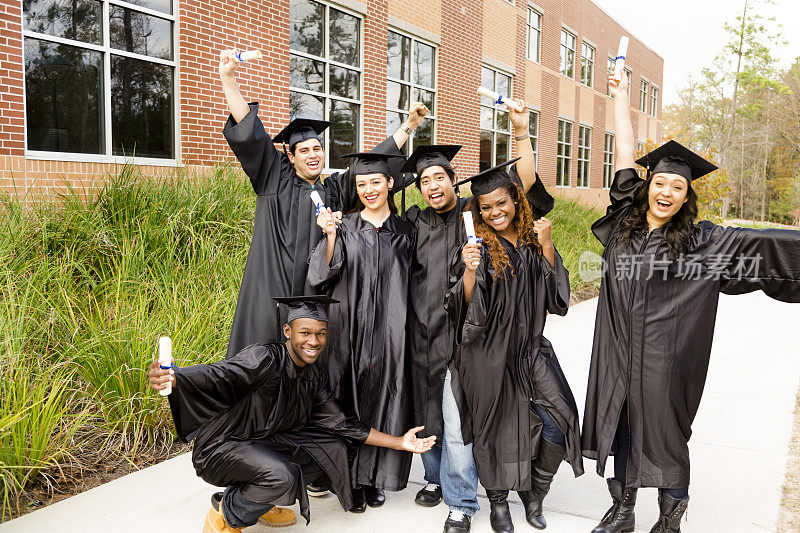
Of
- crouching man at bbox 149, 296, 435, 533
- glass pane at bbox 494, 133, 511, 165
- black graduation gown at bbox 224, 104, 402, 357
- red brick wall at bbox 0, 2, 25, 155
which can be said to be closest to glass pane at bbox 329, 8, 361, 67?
red brick wall at bbox 0, 2, 25, 155

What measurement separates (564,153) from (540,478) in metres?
20.0

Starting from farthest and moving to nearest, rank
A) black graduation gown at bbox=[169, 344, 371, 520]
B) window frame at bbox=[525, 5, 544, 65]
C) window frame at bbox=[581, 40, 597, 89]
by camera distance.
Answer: window frame at bbox=[581, 40, 597, 89] → window frame at bbox=[525, 5, 544, 65] → black graduation gown at bbox=[169, 344, 371, 520]

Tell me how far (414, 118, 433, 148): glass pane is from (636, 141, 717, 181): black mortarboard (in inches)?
402

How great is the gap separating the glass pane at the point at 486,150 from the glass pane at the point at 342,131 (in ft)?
17.8

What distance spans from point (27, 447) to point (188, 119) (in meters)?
5.30

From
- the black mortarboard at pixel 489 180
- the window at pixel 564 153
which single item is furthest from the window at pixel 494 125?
the black mortarboard at pixel 489 180

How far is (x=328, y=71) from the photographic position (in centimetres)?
1034

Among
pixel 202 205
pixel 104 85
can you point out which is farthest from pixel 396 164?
pixel 104 85

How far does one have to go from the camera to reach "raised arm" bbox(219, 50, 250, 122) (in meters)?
3.69

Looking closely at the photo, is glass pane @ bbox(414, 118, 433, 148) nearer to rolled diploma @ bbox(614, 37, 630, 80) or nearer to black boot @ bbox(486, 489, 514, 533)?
rolled diploma @ bbox(614, 37, 630, 80)

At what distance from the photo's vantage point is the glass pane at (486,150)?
16047mm

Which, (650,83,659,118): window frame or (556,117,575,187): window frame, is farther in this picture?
(650,83,659,118): window frame

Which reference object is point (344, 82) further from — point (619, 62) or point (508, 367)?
point (508, 367)

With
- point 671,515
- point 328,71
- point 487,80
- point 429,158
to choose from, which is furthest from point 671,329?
point 487,80
